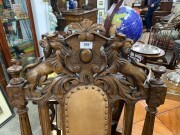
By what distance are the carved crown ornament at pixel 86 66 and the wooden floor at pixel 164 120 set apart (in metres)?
0.34

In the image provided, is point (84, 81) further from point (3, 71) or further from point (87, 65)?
point (3, 71)

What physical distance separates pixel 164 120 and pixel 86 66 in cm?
62

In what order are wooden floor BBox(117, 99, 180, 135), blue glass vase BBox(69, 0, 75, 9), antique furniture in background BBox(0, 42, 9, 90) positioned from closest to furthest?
wooden floor BBox(117, 99, 180, 135) < antique furniture in background BBox(0, 42, 9, 90) < blue glass vase BBox(69, 0, 75, 9)

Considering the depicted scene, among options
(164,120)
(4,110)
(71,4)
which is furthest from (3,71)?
(71,4)

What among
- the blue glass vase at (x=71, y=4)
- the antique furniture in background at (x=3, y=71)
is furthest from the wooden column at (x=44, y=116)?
the blue glass vase at (x=71, y=4)

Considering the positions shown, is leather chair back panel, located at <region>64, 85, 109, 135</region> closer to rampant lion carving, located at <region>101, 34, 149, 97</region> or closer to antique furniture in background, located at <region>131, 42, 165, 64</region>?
rampant lion carving, located at <region>101, 34, 149, 97</region>

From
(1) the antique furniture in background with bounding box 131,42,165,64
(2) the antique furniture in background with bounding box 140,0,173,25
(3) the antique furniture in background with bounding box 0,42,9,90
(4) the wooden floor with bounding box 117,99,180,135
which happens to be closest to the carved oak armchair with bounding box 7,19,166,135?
(4) the wooden floor with bounding box 117,99,180,135

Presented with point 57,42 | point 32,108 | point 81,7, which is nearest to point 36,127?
point 32,108

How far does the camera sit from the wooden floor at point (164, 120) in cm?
88

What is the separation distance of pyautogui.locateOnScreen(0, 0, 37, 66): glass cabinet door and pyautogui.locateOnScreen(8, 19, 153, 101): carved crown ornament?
Answer: 1648mm

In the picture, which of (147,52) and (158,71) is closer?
(158,71)

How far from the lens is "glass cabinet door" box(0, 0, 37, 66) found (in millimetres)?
2043

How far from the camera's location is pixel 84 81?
0.64m

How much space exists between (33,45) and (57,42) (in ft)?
6.23
